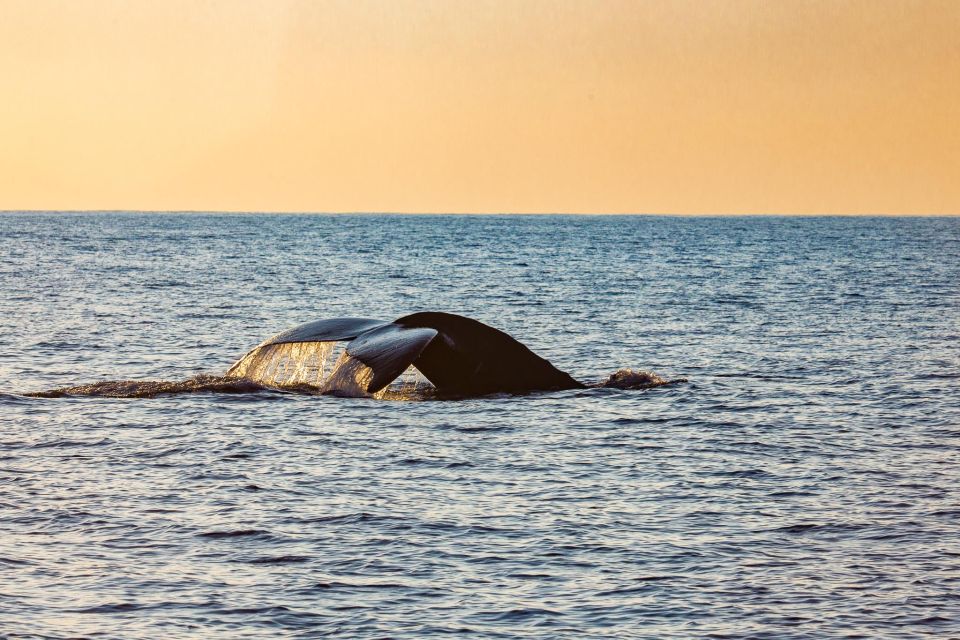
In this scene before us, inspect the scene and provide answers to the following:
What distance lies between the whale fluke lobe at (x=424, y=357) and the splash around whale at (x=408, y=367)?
0.02 m

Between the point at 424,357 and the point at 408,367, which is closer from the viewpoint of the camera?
the point at 408,367

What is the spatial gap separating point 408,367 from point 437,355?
1.00 meters

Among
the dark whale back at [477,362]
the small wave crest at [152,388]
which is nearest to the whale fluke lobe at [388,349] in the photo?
the dark whale back at [477,362]

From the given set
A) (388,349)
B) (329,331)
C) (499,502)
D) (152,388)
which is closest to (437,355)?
(329,331)

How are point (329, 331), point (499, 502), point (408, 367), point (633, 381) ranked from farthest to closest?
point (633, 381)
point (408, 367)
point (329, 331)
point (499, 502)

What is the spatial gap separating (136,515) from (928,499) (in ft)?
28.6

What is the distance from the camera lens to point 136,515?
44.4ft

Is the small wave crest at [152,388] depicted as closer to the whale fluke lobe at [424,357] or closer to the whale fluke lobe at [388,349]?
the whale fluke lobe at [424,357]

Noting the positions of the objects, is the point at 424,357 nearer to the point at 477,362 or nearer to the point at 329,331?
the point at 477,362

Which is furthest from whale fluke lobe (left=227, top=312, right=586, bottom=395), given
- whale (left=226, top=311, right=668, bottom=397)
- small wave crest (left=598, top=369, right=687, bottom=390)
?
small wave crest (left=598, top=369, right=687, bottom=390)

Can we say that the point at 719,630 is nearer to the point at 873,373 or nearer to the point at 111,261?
the point at 873,373

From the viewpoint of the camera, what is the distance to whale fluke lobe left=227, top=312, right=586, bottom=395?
19.3 metres

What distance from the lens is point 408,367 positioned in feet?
68.6

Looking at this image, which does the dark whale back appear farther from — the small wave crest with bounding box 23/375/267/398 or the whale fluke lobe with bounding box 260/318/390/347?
the small wave crest with bounding box 23/375/267/398
